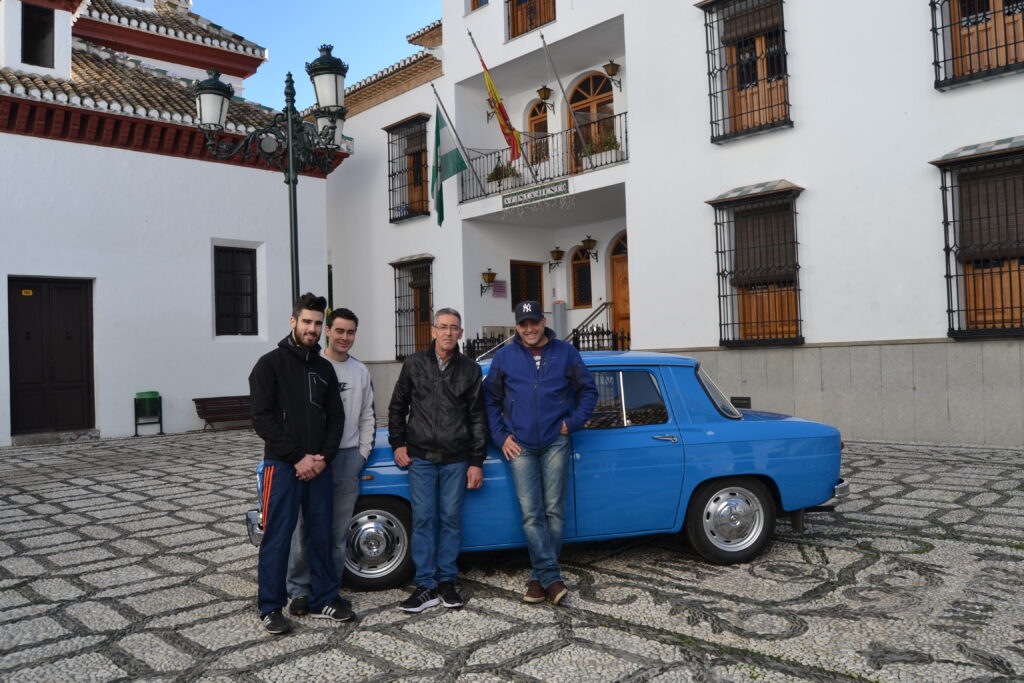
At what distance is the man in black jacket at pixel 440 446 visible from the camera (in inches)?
181

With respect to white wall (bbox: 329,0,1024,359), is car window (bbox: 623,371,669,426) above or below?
below

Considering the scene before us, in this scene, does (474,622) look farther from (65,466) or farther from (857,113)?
(857,113)

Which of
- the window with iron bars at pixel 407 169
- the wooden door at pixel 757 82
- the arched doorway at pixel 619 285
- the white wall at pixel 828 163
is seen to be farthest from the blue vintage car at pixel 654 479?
the window with iron bars at pixel 407 169

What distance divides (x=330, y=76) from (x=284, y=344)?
6.19 meters

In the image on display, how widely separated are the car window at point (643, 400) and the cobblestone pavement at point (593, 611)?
95 centimetres

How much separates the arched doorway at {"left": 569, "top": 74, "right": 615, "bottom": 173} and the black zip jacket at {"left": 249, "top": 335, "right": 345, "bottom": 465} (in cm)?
1224

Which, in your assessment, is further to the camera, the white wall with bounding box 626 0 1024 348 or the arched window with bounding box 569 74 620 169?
the arched window with bounding box 569 74 620 169

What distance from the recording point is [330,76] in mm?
9578

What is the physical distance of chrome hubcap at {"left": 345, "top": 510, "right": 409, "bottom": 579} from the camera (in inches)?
189

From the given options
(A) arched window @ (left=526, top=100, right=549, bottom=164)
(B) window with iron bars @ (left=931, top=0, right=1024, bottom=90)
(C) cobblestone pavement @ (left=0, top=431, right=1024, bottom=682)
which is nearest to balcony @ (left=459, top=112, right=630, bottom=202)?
(A) arched window @ (left=526, top=100, right=549, bottom=164)

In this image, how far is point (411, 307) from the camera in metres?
19.4

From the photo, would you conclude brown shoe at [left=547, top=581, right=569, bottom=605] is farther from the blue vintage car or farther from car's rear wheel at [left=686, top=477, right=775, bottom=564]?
car's rear wheel at [left=686, top=477, right=775, bottom=564]

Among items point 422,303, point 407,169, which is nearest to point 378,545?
point 422,303

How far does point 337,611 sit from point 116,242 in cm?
1301
